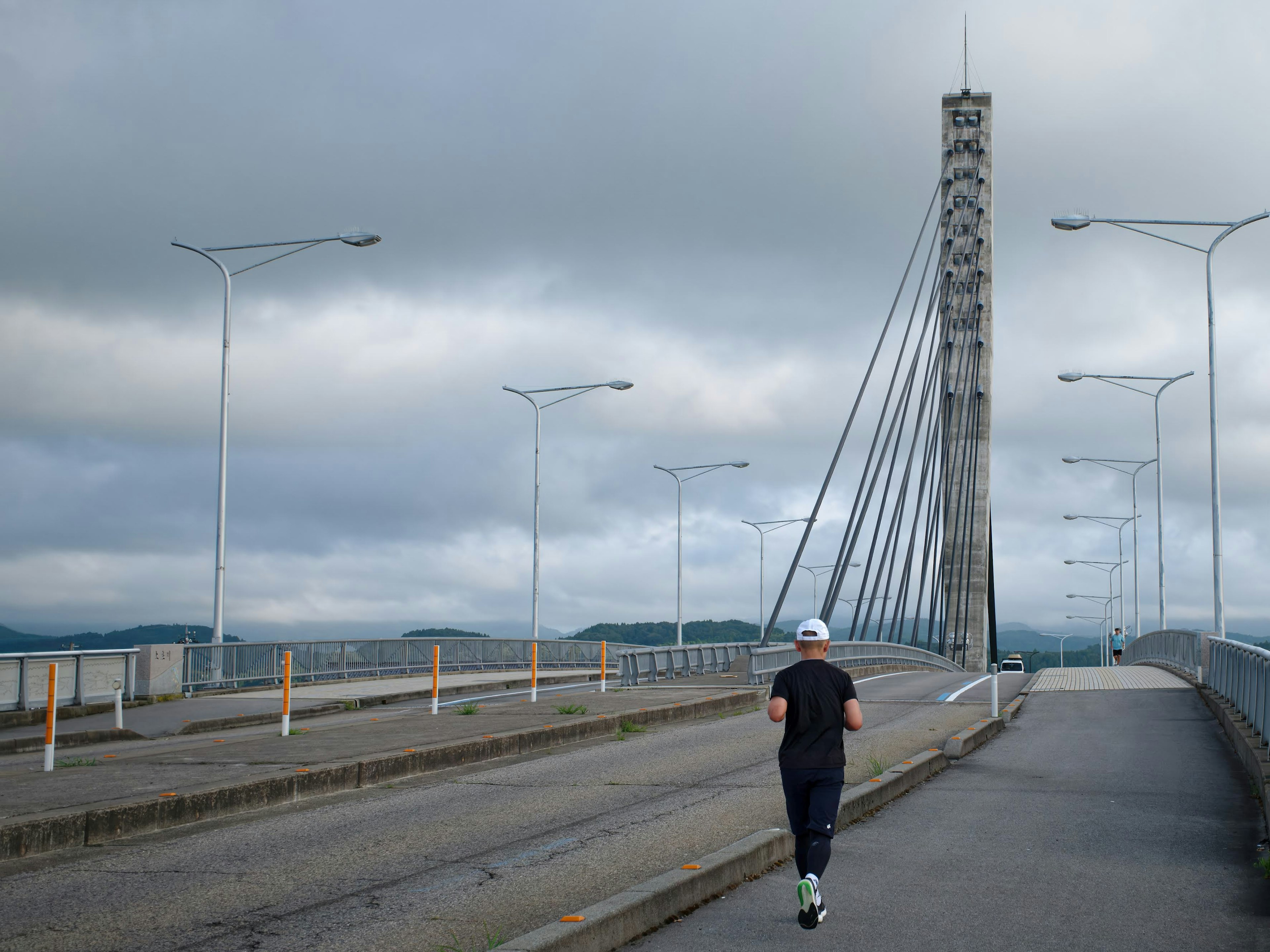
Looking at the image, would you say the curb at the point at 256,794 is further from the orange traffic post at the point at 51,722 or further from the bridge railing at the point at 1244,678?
the bridge railing at the point at 1244,678

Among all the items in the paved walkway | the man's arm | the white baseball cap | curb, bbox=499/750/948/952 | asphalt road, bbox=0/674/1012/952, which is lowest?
the paved walkway

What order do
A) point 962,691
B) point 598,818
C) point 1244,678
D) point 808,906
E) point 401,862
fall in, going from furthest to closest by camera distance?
point 962,691, point 1244,678, point 598,818, point 401,862, point 808,906

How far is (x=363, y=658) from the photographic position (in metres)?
29.0

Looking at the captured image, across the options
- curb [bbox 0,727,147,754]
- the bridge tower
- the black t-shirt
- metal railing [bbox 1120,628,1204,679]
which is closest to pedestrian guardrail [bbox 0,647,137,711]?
curb [bbox 0,727,147,754]

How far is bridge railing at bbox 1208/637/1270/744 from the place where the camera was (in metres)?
11.4

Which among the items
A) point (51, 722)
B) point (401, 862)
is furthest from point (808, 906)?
point (51, 722)

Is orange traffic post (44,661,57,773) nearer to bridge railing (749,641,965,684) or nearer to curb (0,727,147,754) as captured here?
curb (0,727,147,754)

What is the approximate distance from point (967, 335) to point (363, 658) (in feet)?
109

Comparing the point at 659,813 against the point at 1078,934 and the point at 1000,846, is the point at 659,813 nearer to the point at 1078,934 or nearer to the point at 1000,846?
the point at 1000,846

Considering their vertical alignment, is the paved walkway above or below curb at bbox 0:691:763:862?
below

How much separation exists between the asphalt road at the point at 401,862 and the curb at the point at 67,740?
650cm

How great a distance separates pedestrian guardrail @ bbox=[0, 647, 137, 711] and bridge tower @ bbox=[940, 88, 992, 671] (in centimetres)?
3759

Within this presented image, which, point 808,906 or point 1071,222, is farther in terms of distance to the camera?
point 1071,222

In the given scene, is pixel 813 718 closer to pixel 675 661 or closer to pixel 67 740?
pixel 67 740
